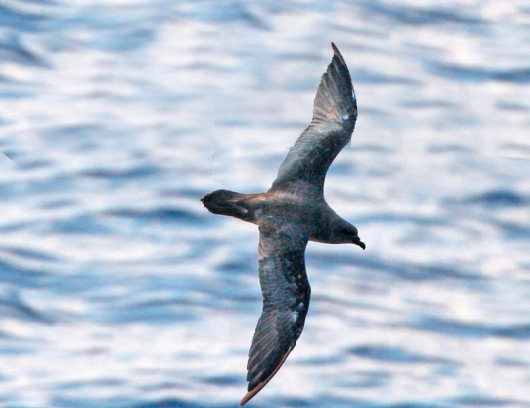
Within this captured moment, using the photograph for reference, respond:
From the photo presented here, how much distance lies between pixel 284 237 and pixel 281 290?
0.43 metres

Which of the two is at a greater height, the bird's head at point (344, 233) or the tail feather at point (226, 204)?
the tail feather at point (226, 204)

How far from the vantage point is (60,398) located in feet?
47.2

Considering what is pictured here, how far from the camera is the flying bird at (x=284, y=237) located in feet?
33.9

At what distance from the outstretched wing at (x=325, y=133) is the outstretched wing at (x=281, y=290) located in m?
0.74

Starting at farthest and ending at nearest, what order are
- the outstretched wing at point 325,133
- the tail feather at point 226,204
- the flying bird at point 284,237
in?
the outstretched wing at point 325,133
the tail feather at point 226,204
the flying bird at point 284,237

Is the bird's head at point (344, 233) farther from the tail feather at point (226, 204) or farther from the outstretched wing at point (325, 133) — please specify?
the tail feather at point (226, 204)

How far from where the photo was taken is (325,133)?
11.9m

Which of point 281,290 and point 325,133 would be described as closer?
point 281,290

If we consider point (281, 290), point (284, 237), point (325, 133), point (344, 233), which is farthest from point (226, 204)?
point (325, 133)

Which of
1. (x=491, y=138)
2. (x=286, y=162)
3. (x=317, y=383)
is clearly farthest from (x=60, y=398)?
(x=491, y=138)

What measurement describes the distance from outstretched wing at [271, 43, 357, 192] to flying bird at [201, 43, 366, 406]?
0.01m

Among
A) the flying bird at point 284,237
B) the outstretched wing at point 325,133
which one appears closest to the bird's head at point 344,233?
the flying bird at point 284,237

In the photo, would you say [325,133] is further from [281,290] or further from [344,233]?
[281,290]

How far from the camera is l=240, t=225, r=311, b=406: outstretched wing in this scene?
10.4 meters
